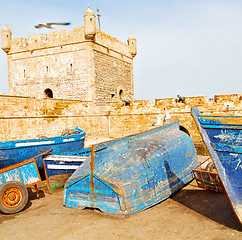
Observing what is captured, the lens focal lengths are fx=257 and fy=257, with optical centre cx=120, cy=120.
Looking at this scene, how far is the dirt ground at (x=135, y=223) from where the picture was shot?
183 inches

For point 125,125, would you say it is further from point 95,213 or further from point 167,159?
point 95,213

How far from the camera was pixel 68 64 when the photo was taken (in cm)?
1761

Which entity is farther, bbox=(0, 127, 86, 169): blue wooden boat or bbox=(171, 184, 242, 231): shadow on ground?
bbox=(0, 127, 86, 169): blue wooden boat

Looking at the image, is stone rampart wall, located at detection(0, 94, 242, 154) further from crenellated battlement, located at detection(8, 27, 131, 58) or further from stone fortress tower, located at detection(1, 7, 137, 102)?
crenellated battlement, located at detection(8, 27, 131, 58)

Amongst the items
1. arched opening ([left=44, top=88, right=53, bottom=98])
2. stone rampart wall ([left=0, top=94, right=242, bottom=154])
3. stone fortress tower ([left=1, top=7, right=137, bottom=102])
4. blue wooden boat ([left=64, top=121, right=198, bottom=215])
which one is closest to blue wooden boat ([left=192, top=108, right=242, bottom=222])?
blue wooden boat ([left=64, top=121, right=198, bottom=215])

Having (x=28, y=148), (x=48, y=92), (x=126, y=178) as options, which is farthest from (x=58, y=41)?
(x=126, y=178)

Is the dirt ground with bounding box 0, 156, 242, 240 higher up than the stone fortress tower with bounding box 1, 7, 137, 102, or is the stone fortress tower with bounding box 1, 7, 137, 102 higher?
the stone fortress tower with bounding box 1, 7, 137, 102

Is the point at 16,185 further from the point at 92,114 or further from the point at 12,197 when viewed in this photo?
the point at 92,114

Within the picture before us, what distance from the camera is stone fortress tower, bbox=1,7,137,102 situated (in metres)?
17.0

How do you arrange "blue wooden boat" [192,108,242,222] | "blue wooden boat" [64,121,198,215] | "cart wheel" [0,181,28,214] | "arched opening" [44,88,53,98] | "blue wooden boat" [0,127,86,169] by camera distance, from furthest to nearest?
"arched opening" [44,88,53,98] → "blue wooden boat" [0,127,86,169] → "cart wheel" [0,181,28,214] → "blue wooden boat" [64,121,198,215] → "blue wooden boat" [192,108,242,222]

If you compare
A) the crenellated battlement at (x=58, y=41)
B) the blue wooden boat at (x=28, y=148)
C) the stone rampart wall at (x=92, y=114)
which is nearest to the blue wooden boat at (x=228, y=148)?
the blue wooden boat at (x=28, y=148)

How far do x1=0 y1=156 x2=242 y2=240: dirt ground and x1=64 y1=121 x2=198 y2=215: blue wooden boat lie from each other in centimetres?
24

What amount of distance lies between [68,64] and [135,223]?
14327 millimetres

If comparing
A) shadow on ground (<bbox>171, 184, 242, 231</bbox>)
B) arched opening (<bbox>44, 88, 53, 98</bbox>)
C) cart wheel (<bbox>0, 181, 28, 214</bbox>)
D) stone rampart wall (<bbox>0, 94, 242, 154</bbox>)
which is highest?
arched opening (<bbox>44, 88, 53, 98</bbox>)
